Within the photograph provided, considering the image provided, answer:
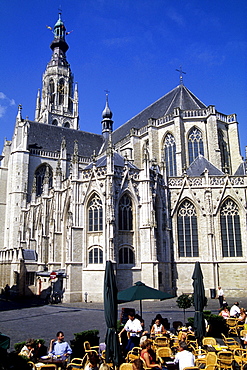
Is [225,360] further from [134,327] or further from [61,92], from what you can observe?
[61,92]

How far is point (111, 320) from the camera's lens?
8.25 meters

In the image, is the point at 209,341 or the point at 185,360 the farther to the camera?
the point at 209,341

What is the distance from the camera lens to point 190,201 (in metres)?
27.2

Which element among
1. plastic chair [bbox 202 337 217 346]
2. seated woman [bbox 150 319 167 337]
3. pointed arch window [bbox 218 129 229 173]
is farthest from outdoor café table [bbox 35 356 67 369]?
pointed arch window [bbox 218 129 229 173]

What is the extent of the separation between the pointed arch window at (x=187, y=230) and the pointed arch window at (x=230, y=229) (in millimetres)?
2182

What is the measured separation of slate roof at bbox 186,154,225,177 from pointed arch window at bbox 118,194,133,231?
7266 millimetres

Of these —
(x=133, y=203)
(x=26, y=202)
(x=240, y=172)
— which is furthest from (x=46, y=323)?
(x=26, y=202)

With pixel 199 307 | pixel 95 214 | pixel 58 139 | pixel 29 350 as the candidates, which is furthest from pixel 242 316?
pixel 58 139

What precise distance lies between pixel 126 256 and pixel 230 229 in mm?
8951

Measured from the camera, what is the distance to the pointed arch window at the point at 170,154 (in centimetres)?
3291

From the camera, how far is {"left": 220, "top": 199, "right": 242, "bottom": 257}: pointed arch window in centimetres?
2594

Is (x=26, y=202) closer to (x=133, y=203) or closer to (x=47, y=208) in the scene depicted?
(x=47, y=208)

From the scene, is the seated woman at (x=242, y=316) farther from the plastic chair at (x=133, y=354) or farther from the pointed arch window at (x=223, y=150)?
the pointed arch window at (x=223, y=150)

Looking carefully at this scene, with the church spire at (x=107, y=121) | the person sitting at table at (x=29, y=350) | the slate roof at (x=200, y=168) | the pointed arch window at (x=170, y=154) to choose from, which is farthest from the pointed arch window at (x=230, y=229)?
the church spire at (x=107, y=121)
